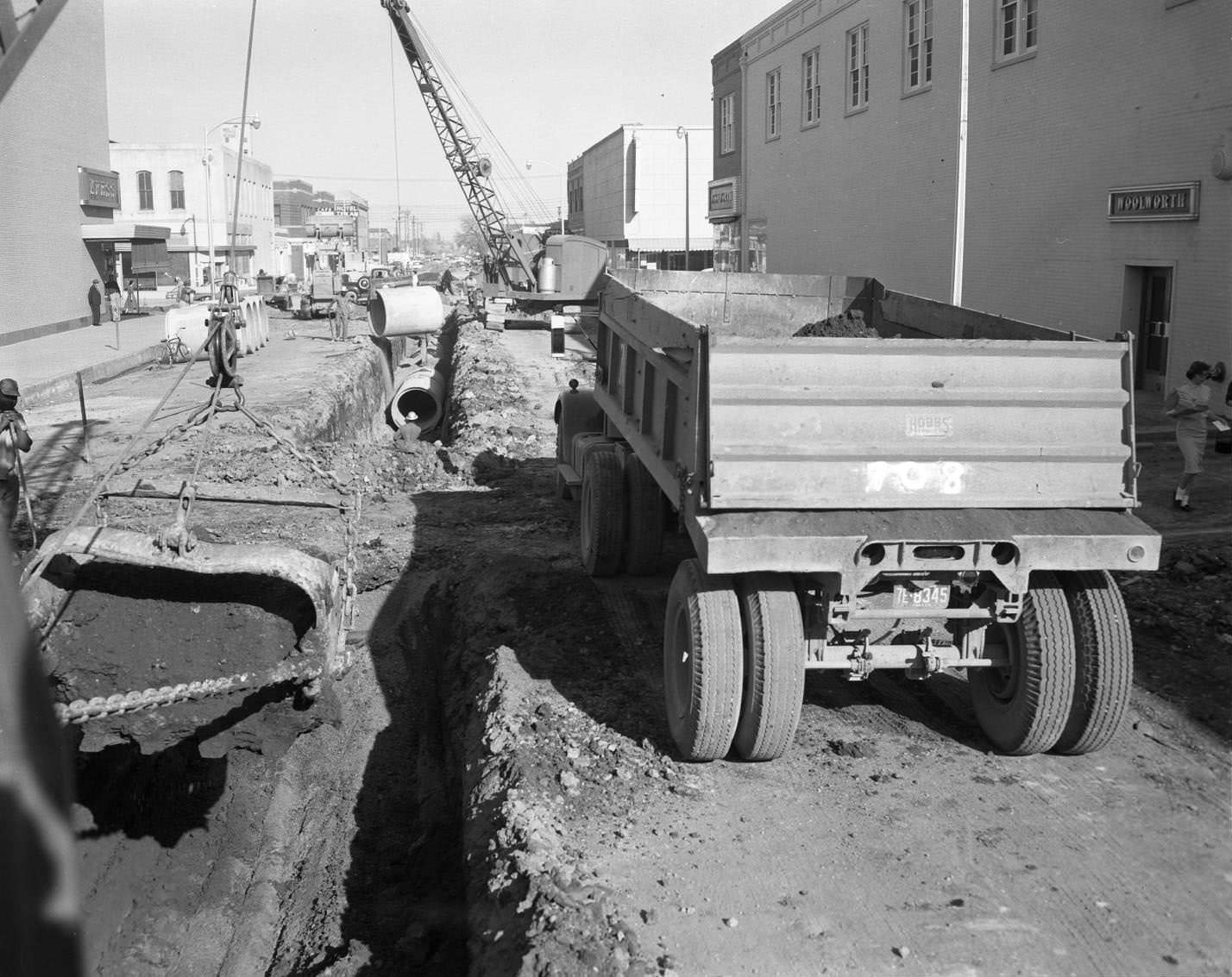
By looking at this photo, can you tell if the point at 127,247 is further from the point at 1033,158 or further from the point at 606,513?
the point at 606,513

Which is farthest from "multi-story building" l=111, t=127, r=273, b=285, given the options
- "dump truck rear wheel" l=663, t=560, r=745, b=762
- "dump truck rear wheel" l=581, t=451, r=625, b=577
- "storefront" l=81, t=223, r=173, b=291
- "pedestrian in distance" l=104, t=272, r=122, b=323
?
"dump truck rear wheel" l=663, t=560, r=745, b=762

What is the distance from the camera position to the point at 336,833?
7.30m

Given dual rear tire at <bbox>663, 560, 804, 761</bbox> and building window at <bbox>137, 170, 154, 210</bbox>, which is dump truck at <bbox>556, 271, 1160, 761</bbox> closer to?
dual rear tire at <bbox>663, 560, 804, 761</bbox>

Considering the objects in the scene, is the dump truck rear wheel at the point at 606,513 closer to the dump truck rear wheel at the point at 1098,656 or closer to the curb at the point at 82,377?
the dump truck rear wheel at the point at 1098,656

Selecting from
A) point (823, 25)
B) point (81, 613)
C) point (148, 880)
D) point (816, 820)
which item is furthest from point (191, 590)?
point (823, 25)

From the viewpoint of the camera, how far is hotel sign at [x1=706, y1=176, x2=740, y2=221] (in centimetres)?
3819

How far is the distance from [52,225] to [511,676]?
28.0 m

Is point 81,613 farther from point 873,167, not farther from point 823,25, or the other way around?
point 823,25

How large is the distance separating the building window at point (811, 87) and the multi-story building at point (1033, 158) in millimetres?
62

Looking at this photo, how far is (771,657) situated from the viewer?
603cm

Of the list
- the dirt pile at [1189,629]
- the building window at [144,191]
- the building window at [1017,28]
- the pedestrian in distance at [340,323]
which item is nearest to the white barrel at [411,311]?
the pedestrian in distance at [340,323]

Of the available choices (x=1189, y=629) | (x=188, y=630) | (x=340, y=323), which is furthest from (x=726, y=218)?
(x=188, y=630)

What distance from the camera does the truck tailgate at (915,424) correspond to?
6.02 meters

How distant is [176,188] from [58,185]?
24.5m
